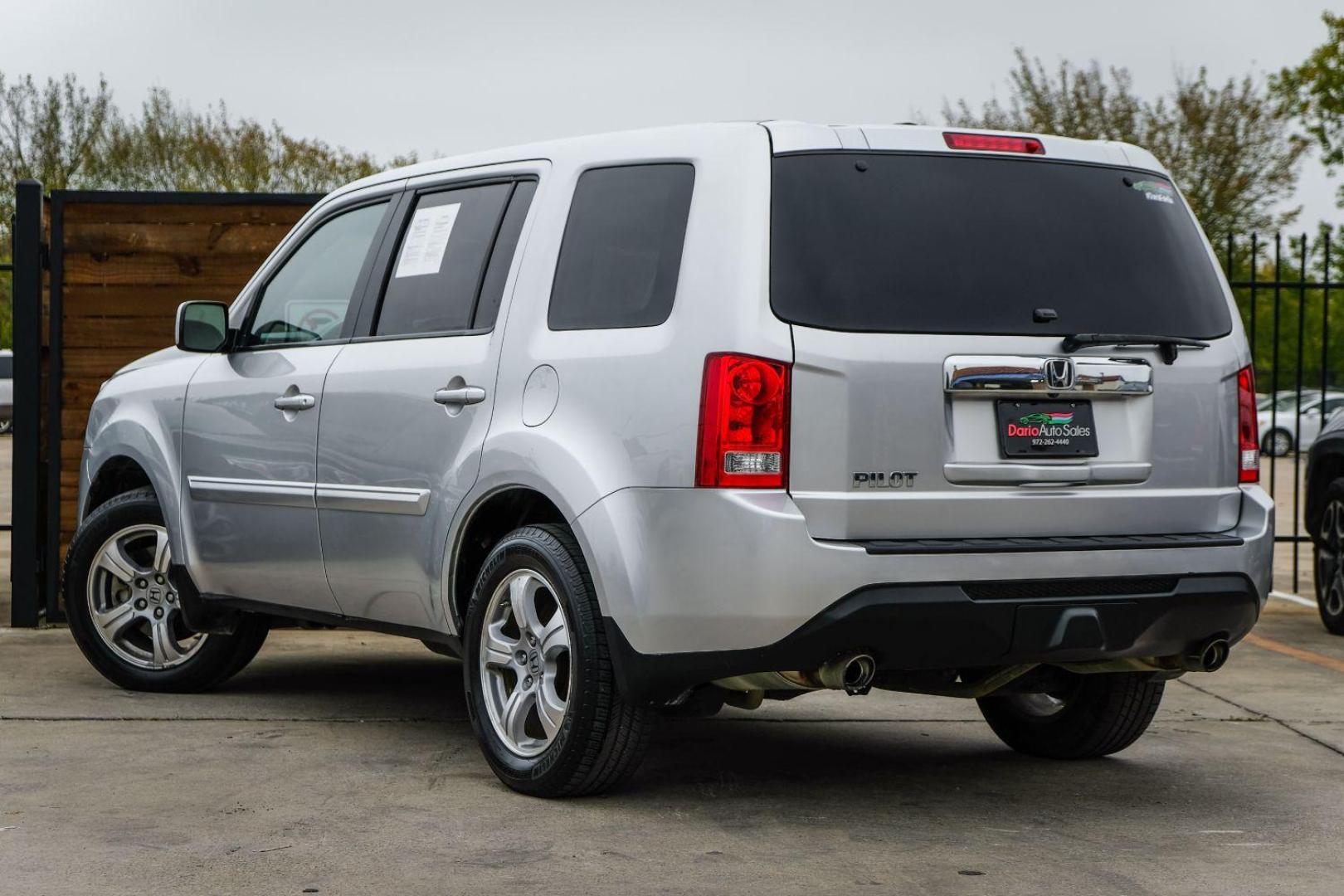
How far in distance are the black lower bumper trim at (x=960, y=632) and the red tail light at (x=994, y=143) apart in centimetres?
117

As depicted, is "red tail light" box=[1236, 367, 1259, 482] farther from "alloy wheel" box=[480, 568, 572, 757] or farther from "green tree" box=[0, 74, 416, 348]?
"green tree" box=[0, 74, 416, 348]

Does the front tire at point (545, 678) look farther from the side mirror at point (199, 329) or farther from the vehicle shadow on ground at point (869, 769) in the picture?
the side mirror at point (199, 329)

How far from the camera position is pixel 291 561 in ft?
20.1

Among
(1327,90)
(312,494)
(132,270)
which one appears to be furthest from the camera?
(1327,90)

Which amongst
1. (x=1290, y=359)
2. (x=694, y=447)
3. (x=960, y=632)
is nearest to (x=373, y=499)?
(x=694, y=447)

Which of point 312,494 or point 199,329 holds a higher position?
point 199,329

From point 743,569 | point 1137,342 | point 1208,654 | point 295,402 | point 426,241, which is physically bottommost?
point 1208,654

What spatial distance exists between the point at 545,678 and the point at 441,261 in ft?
4.63

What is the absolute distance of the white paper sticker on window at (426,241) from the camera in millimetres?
5684

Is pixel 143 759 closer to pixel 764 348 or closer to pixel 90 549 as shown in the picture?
pixel 90 549

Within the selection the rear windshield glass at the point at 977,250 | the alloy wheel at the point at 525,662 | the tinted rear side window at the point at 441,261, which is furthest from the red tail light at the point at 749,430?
the tinted rear side window at the point at 441,261

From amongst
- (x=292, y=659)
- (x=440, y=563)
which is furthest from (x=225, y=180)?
(x=440, y=563)

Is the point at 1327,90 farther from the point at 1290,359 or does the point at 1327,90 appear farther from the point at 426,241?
the point at 426,241

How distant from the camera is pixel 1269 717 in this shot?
6.77 m
